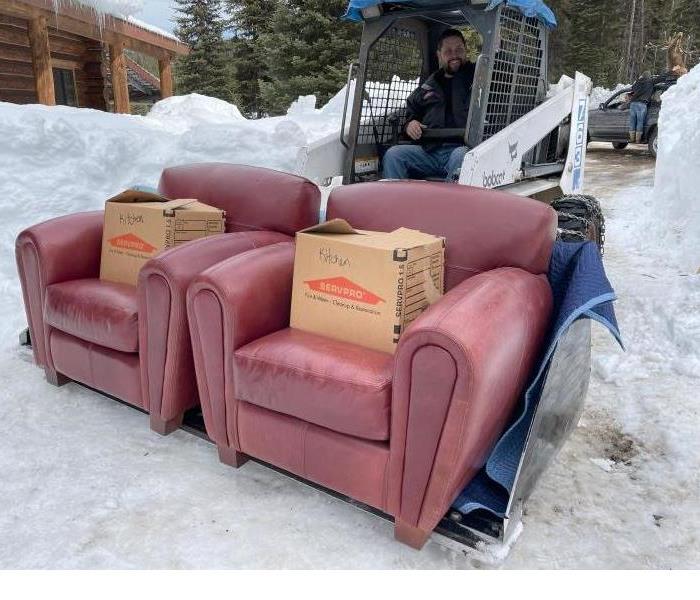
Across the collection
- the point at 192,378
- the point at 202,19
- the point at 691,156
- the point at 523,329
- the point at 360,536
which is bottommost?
the point at 360,536

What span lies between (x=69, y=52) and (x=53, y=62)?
55 centimetres

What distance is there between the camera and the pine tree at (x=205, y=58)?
20.6 m

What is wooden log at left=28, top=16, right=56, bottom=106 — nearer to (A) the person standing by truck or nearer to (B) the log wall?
(B) the log wall

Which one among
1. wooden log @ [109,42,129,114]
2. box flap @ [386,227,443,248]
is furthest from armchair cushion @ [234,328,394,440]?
wooden log @ [109,42,129,114]

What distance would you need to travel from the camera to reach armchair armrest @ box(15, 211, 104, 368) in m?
2.52

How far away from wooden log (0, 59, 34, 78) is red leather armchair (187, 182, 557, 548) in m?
8.22

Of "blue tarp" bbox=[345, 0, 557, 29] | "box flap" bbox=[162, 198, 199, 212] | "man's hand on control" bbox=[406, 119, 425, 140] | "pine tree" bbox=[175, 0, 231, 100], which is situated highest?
"pine tree" bbox=[175, 0, 231, 100]

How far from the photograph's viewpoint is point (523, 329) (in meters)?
1.68

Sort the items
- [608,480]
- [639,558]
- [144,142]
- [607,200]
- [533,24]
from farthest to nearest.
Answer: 1. [607,200]
2. [144,142]
3. [533,24]
4. [608,480]
5. [639,558]

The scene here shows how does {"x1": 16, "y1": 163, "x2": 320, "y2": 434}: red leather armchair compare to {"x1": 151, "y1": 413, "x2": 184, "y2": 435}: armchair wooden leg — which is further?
{"x1": 151, "y1": 413, "x2": 184, "y2": 435}: armchair wooden leg

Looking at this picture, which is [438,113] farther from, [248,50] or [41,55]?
[248,50]

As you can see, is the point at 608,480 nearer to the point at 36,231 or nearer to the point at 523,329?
the point at 523,329

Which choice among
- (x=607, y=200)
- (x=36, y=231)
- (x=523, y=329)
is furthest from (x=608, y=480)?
(x=607, y=200)

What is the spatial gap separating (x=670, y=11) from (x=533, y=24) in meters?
25.9
